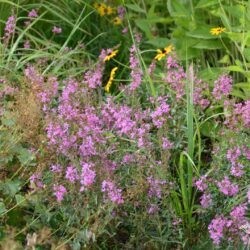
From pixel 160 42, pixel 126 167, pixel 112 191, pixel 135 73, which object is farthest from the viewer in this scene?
pixel 160 42

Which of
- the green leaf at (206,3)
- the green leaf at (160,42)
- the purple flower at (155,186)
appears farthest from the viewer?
the green leaf at (160,42)

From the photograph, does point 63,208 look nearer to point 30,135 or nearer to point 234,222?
point 30,135

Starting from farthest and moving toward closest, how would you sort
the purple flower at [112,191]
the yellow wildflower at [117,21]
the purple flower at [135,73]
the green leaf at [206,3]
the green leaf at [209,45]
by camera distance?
the yellow wildflower at [117,21]
the green leaf at [209,45]
the green leaf at [206,3]
the purple flower at [135,73]
the purple flower at [112,191]

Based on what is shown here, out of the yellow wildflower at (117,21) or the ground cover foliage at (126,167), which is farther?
the yellow wildflower at (117,21)

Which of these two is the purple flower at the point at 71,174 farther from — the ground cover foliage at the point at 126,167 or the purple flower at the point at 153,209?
the purple flower at the point at 153,209

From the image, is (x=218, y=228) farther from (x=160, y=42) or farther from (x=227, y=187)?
(x=160, y=42)

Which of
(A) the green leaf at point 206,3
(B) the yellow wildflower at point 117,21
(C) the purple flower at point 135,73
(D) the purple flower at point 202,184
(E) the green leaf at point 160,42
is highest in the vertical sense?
(A) the green leaf at point 206,3

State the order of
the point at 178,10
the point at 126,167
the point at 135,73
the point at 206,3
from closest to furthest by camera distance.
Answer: the point at 126,167, the point at 135,73, the point at 206,3, the point at 178,10

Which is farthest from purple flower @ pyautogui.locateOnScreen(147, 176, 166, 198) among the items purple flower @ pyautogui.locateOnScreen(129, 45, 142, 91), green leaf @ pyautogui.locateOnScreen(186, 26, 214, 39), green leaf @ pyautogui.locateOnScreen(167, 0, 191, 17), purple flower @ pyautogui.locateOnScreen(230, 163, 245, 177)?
green leaf @ pyautogui.locateOnScreen(167, 0, 191, 17)

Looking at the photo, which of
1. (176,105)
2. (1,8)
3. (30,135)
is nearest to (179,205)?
(176,105)

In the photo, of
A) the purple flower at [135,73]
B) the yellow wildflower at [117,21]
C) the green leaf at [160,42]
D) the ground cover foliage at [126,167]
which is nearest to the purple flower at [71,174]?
the ground cover foliage at [126,167]

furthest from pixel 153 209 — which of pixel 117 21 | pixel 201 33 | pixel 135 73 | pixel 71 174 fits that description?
pixel 117 21

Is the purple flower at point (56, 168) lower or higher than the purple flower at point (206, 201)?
higher

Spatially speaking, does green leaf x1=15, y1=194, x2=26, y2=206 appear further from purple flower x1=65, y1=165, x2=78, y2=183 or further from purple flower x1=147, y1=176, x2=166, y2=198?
purple flower x1=147, y1=176, x2=166, y2=198
